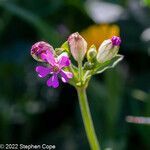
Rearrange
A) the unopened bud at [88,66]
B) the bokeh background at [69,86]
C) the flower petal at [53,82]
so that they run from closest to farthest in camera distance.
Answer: the flower petal at [53,82]
the unopened bud at [88,66]
the bokeh background at [69,86]

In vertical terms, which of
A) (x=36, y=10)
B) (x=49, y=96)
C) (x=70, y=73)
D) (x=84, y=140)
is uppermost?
(x=36, y=10)

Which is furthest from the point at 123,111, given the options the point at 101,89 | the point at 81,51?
the point at 81,51

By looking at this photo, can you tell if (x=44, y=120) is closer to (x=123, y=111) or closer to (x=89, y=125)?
(x=123, y=111)

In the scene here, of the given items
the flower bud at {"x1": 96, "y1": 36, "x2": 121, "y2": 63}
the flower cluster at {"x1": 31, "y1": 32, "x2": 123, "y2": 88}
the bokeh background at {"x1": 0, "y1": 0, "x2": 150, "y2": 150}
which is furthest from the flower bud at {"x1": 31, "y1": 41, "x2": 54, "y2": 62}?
the bokeh background at {"x1": 0, "y1": 0, "x2": 150, "y2": 150}

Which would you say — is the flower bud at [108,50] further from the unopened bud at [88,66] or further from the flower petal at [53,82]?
the flower petal at [53,82]

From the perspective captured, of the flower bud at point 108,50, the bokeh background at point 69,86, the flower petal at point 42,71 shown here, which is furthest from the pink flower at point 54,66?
the bokeh background at point 69,86

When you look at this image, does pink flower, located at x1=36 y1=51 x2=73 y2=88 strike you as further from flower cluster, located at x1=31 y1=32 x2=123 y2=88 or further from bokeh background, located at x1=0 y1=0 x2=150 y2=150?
bokeh background, located at x1=0 y1=0 x2=150 y2=150
